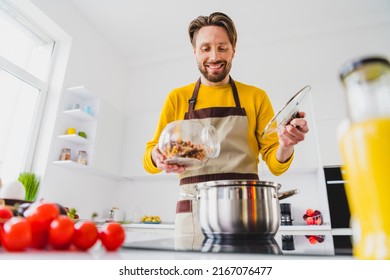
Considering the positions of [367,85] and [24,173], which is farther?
[24,173]

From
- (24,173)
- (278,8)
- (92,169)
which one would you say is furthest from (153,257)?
(278,8)

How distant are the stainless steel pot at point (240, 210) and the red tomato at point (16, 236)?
0.33 metres

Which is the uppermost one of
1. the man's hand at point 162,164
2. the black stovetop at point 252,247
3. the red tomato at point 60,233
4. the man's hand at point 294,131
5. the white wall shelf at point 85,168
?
the white wall shelf at point 85,168

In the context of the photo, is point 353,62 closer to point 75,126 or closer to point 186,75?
point 75,126

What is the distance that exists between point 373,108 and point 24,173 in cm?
229

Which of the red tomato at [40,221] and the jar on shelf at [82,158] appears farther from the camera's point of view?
the jar on shelf at [82,158]

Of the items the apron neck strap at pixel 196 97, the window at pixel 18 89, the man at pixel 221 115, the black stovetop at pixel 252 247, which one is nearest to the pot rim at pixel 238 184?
the black stovetop at pixel 252 247

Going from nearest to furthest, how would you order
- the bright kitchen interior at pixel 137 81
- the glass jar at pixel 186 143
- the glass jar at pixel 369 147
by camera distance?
the glass jar at pixel 369 147 < the glass jar at pixel 186 143 < the bright kitchen interior at pixel 137 81

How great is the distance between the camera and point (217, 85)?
1.27 metres

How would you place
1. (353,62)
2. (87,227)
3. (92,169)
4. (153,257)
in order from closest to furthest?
(353,62) → (153,257) → (87,227) → (92,169)

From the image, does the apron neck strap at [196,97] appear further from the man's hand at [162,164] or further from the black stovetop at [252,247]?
the black stovetop at [252,247]

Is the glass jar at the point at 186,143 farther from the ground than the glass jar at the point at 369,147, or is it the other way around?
the glass jar at the point at 186,143

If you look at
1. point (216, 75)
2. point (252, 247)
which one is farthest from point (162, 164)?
point (216, 75)

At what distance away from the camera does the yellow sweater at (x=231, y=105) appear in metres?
1.14
